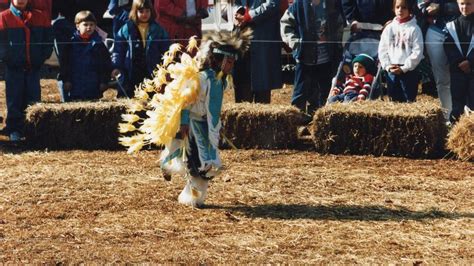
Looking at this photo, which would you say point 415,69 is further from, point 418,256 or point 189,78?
point 418,256

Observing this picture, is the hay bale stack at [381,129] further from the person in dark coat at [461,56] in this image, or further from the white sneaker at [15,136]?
the white sneaker at [15,136]

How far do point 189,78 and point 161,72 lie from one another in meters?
0.44

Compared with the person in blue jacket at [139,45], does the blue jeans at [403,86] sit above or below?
below

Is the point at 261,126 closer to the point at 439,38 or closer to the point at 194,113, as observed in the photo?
the point at 439,38

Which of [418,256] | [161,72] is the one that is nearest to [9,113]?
[161,72]

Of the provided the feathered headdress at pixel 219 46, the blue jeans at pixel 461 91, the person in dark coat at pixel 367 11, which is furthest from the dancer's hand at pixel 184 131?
the person in dark coat at pixel 367 11

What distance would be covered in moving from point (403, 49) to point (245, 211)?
3.94 metres

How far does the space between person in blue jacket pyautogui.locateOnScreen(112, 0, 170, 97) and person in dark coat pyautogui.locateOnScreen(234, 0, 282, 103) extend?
976 millimetres

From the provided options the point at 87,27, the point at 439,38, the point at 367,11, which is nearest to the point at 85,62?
the point at 87,27

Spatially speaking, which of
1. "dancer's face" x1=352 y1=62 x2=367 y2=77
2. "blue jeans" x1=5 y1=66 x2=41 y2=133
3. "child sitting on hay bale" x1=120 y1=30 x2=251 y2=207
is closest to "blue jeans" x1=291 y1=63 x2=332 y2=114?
"dancer's face" x1=352 y1=62 x2=367 y2=77

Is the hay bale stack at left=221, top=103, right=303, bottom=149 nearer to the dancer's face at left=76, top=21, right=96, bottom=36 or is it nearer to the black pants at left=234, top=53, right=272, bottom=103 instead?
the black pants at left=234, top=53, right=272, bottom=103

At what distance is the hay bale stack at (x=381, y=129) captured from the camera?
11.0m

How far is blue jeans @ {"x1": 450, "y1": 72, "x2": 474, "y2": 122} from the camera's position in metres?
11.8

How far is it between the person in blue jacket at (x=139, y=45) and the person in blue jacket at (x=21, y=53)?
86 centimetres
